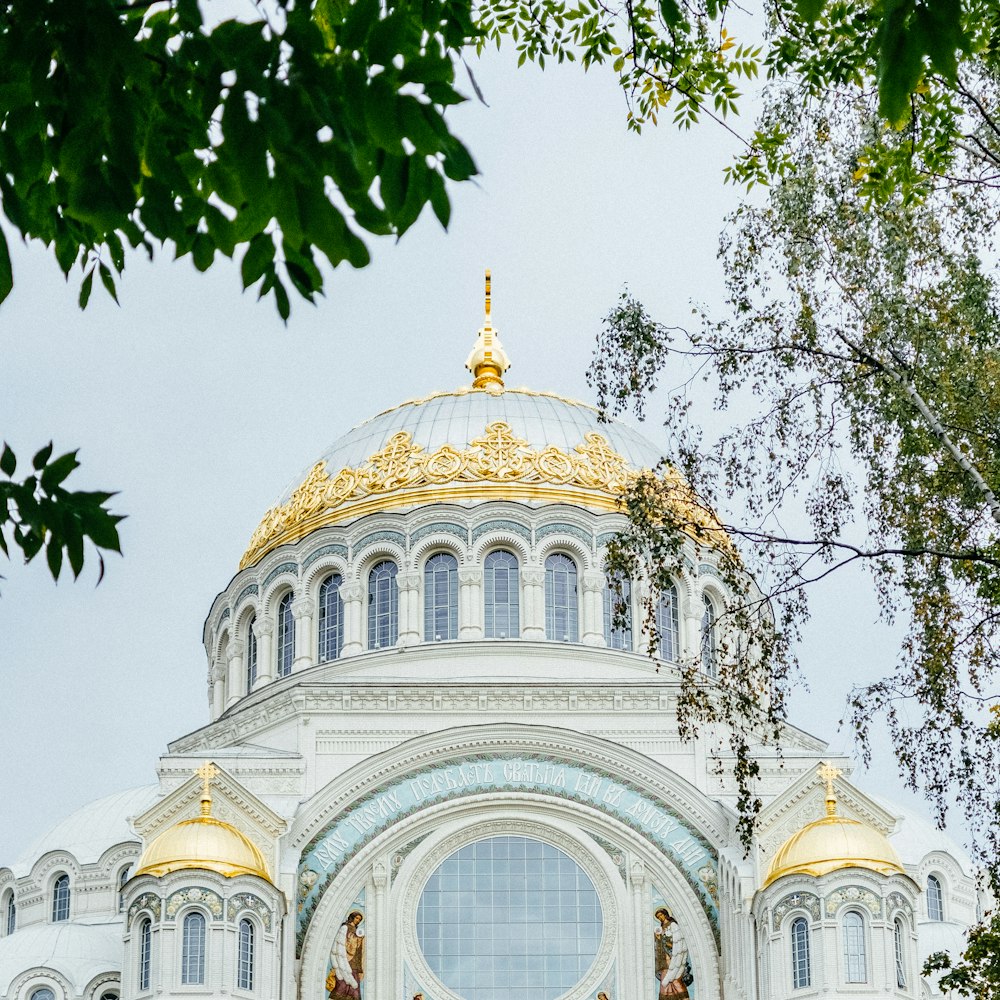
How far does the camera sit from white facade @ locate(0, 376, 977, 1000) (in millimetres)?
25375

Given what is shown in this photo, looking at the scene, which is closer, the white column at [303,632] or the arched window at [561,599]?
the arched window at [561,599]

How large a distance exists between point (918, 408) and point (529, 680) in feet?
50.5

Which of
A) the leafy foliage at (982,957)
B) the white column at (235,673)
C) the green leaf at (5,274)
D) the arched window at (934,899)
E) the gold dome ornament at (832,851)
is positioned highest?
the white column at (235,673)

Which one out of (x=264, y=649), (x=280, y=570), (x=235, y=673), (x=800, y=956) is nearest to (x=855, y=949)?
(x=800, y=956)

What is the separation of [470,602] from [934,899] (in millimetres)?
10325

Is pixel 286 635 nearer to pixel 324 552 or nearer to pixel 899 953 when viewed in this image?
pixel 324 552

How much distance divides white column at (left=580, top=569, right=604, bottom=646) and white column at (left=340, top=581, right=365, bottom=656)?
3.44 meters

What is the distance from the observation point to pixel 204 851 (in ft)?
83.3

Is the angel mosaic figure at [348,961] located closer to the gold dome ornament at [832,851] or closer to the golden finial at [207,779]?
the golden finial at [207,779]

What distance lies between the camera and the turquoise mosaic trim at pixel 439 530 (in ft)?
103

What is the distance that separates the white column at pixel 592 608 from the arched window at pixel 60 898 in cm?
1088

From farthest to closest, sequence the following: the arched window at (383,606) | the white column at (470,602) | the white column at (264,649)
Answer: the white column at (264,649) < the arched window at (383,606) < the white column at (470,602)

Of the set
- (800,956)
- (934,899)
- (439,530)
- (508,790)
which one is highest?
(439,530)

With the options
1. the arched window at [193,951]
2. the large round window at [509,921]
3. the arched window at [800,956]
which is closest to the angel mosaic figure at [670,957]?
the large round window at [509,921]
